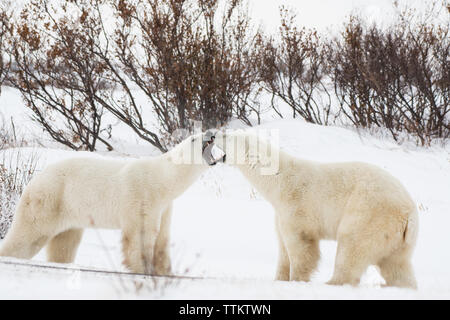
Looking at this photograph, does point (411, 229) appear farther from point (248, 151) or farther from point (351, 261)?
point (248, 151)

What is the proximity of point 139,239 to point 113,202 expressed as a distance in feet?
1.10

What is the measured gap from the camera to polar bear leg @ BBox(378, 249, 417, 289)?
7.97 ft

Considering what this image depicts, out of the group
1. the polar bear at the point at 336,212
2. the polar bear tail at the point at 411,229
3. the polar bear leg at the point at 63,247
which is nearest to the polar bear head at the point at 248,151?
the polar bear at the point at 336,212

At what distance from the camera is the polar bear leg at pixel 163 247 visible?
108 inches

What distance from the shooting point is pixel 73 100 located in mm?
10531

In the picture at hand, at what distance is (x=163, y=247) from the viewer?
110 inches

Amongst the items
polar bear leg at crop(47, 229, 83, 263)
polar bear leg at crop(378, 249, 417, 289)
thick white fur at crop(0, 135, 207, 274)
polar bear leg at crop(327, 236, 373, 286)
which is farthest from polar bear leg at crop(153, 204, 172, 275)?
polar bear leg at crop(378, 249, 417, 289)

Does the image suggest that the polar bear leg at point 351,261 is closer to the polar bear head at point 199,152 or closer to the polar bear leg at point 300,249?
the polar bear leg at point 300,249

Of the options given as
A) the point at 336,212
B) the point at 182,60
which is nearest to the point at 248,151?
the point at 336,212

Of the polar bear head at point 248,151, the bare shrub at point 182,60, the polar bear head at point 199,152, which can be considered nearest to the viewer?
the polar bear head at point 199,152

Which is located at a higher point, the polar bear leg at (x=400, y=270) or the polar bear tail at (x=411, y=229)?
the polar bear tail at (x=411, y=229)

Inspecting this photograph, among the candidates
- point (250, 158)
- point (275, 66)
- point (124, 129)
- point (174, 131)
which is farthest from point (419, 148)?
point (124, 129)

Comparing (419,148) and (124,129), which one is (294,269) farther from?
(124,129)

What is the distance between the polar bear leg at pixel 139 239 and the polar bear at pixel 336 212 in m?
0.64
